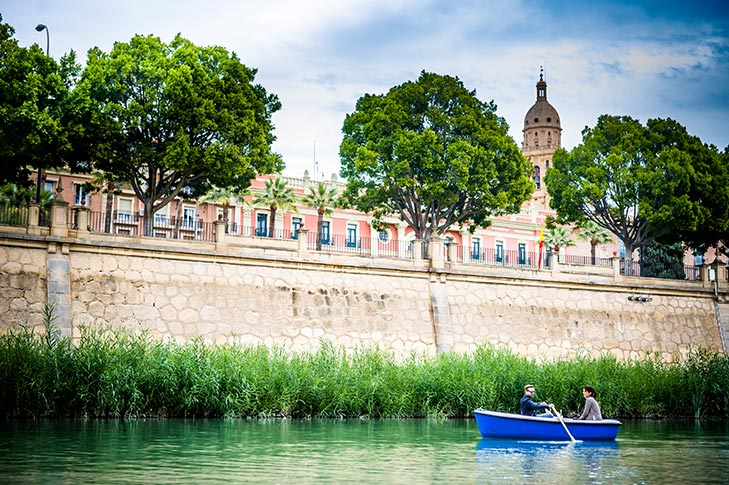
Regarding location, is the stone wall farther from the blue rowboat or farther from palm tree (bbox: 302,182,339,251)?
palm tree (bbox: 302,182,339,251)

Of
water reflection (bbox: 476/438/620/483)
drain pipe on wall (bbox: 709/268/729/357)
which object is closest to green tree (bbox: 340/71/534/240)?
drain pipe on wall (bbox: 709/268/729/357)

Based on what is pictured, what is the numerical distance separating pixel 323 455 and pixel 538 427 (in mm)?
6419

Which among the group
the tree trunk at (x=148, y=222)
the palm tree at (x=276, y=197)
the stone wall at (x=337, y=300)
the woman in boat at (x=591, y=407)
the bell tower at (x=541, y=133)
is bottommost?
the woman in boat at (x=591, y=407)

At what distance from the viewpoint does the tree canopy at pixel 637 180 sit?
46.9 metres

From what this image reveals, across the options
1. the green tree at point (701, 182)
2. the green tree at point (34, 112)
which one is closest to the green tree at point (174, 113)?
the green tree at point (34, 112)

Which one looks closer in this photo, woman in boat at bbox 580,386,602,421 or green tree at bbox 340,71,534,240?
woman in boat at bbox 580,386,602,421

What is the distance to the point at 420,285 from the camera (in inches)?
1537

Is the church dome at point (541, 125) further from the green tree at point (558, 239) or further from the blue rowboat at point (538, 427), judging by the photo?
the blue rowboat at point (538, 427)

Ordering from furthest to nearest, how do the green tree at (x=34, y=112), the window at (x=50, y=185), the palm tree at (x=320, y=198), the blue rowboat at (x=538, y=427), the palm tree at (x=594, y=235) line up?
the palm tree at (x=594, y=235)
the palm tree at (x=320, y=198)
the window at (x=50, y=185)
the green tree at (x=34, y=112)
the blue rowboat at (x=538, y=427)

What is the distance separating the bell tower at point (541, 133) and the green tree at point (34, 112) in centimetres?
8185

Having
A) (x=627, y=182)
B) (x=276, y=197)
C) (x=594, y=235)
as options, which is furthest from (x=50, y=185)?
(x=594, y=235)

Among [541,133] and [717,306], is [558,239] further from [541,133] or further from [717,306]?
[541,133]

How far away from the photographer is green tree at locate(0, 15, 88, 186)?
35562 mm

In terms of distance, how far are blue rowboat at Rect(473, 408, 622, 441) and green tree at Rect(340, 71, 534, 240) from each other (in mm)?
21589
